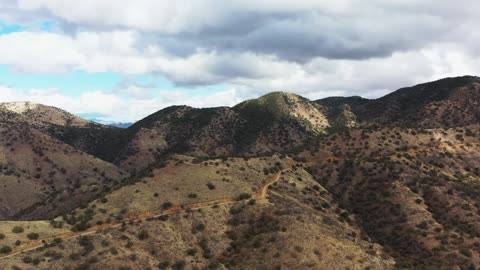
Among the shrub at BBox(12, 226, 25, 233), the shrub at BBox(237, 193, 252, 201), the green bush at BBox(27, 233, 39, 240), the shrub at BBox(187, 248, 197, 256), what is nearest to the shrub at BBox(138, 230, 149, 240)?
the shrub at BBox(187, 248, 197, 256)

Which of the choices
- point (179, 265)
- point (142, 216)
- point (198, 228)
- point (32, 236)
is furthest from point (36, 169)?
point (179, 265)

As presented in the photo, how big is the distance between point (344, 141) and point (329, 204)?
105ft

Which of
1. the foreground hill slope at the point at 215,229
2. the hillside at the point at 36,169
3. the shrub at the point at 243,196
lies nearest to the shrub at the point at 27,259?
the foreground hill slope at the point at 215,229

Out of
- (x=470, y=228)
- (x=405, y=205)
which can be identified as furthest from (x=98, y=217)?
(x=470, y=228)

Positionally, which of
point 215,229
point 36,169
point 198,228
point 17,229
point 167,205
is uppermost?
point 36,169

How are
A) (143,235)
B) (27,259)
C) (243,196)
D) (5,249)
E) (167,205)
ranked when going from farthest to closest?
1. (243,196)
2. (167,205)
3. (143,235)
4. (5,249)
5. (27,259)

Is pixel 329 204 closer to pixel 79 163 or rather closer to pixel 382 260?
pixel 382 260

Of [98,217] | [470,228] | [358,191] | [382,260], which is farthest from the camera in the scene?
[358,191]

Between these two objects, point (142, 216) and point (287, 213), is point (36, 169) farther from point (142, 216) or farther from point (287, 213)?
point (287, 213)

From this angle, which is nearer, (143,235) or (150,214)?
(143,235)

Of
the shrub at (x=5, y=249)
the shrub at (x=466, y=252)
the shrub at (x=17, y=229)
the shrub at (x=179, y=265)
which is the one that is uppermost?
the shrub at (x=17, y=229)

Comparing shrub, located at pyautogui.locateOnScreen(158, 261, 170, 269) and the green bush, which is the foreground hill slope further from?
the green bush

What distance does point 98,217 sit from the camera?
218 feet

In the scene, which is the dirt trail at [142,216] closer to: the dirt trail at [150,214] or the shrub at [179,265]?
the dirt trail at [150,214]
